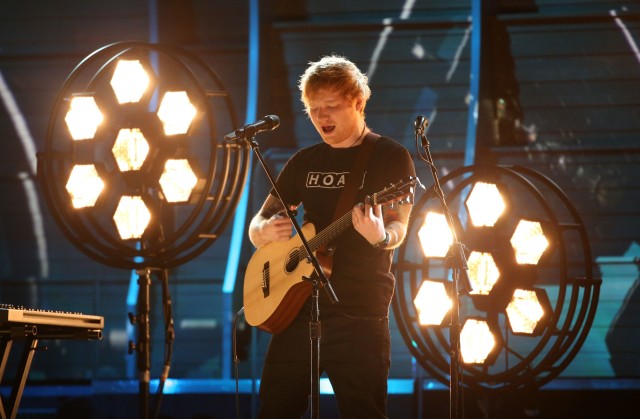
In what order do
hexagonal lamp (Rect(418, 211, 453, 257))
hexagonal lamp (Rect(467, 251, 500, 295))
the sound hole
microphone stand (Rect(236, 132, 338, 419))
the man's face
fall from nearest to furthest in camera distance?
microphone stand (Rect(236, 132, 338, 419))
the man's face
the sound hole
hexagonal lamp (Rect(467, 251, 500, 295))
hexagonal lamp (Rect(418, 211, 453, 257))

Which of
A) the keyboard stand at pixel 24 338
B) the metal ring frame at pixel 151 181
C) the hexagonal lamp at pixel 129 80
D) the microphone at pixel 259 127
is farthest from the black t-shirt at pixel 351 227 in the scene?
the hexagonal lamp at pixel 129 80

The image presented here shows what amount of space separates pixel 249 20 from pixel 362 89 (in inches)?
133

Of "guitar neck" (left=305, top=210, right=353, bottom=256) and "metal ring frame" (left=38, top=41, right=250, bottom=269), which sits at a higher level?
"metal ring frame" (left=38, top=41, right=250, bottom=269)

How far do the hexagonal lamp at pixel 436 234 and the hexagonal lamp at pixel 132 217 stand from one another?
1.55m

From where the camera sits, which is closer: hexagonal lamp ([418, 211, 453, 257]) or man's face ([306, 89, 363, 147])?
man's face ([306, 89, 363, 147])

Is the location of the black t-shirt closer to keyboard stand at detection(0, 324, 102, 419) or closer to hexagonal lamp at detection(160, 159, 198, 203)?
keyboard stand at detection(0, 324, 102, 419)

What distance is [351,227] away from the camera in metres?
3.00

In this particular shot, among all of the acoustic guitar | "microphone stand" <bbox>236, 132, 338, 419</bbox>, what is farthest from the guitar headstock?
"microphone stand" <bbox>236, 132, 338, 419</bbox>

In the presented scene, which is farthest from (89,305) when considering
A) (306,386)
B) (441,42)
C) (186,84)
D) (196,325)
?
(306,386)

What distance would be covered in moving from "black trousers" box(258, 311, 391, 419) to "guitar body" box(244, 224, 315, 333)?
53 millimetres

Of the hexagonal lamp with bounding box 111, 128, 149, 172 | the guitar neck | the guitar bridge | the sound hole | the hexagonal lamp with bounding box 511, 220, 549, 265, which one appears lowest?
the guitar bridge

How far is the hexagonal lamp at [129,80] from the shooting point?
15.7 feet

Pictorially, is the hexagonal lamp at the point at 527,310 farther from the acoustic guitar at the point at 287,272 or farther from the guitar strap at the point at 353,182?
the guitar strap at the point at 353,182

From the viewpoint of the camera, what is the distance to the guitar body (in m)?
3.06
